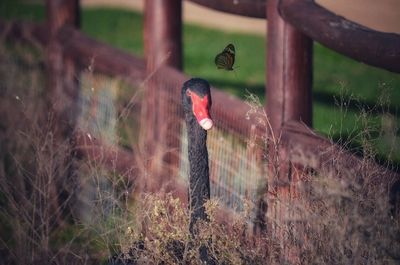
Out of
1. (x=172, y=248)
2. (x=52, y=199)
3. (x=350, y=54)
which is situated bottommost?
(x=52, y=199)

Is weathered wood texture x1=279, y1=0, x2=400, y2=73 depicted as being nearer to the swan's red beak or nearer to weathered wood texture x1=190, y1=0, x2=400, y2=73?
weathered wood texture x1=190, y1=0, x2=400, y2=73

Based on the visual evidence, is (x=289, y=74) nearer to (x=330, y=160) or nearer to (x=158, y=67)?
(x=330, y=160)

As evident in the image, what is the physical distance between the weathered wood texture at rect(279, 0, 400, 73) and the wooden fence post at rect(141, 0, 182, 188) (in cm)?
130

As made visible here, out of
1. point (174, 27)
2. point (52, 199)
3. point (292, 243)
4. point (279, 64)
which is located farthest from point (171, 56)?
point (292, 243)

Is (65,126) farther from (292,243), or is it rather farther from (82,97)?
(292,243)

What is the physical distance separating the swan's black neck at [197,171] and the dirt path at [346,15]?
5.45m

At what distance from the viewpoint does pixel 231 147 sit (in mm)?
4840

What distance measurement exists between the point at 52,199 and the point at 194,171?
1.61 meters

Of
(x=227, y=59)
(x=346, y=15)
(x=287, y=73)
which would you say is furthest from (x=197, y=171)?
(x=346, y=15)

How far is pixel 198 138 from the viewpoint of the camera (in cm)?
426

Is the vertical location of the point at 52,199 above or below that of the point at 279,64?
below

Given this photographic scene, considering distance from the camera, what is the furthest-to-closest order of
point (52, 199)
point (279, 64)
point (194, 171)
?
point (52, 199) < point (279, 64) < point (194, 171)

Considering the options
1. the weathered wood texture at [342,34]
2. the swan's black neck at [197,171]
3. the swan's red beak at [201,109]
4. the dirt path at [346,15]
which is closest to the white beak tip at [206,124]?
the swan's red beak at [201,109]

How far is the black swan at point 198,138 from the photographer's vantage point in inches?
162
